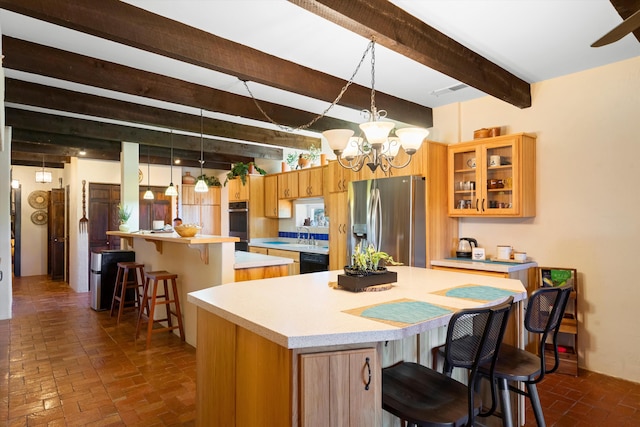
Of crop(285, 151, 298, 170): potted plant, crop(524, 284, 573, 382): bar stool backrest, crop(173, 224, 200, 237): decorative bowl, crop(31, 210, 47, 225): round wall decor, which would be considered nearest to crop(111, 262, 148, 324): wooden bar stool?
crop(173, 224, 200, 237): decorative bowl

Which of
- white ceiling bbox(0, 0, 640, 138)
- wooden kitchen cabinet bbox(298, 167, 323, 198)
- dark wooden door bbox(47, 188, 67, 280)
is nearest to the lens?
white ceiling bbox(0, 0, 640, 138)

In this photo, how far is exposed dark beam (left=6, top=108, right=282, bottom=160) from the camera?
4684 millimetres

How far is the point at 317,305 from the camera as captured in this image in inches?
70.2

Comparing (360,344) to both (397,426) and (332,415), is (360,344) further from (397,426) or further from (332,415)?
(397,426)

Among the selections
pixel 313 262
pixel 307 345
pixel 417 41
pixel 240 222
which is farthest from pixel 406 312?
pixel 240 222

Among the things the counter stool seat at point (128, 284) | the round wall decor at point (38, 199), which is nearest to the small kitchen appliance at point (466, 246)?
the counter stool seat at point (128, 284)

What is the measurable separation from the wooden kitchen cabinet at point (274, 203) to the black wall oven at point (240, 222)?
40 centimetres

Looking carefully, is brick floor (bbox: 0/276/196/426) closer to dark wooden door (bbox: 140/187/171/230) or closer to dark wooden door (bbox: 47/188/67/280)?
dark wooden door (bbox: 140/187/171/230)

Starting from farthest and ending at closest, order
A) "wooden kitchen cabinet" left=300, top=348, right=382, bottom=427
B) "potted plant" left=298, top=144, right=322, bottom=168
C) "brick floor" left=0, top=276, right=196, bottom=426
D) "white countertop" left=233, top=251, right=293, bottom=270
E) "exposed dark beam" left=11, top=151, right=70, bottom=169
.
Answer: "exposed dark beam" left=11, top=151, right=70, bottom=169
"potted plant" left=298, top=144, right=322, bottom=168
"white countertop" left=233, top=251, right=293, bottom=270
"brick floor" left=0, top=276, right=196, bottom=426
"wooden kitchen cabinet" left=300, top=348, right=382, bottom=427

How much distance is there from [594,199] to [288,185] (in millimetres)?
4343

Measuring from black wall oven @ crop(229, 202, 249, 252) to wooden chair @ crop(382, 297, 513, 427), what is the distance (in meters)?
5.61

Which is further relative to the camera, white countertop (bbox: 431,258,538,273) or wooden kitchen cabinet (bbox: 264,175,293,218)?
wooden kitchen cabinet (bbox: 264,175,293,218)

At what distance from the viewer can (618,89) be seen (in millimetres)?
3219

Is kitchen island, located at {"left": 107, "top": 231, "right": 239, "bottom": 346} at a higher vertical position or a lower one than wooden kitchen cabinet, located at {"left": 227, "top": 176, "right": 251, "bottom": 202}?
lower
